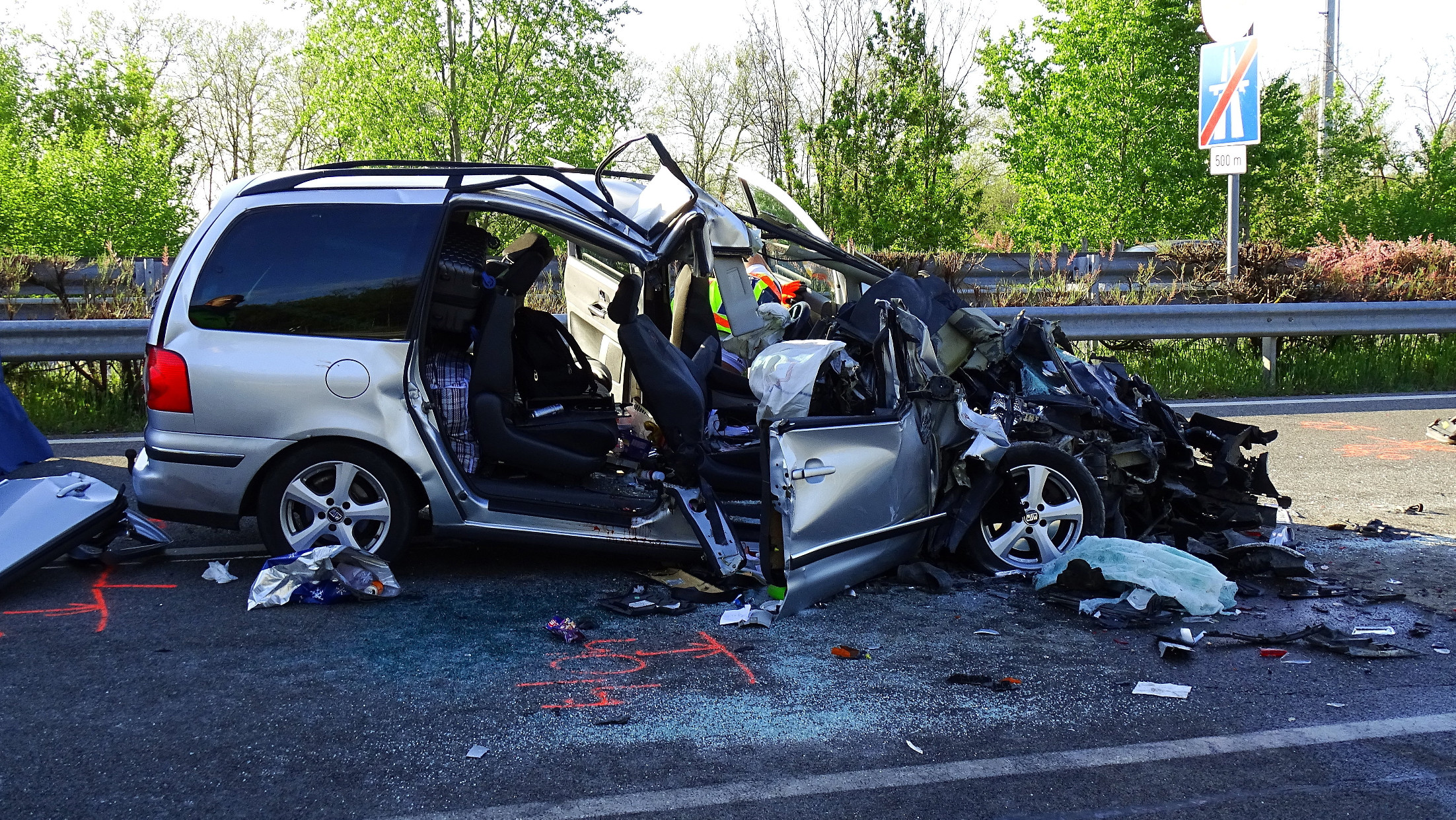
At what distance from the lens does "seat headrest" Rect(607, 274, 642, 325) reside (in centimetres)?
529

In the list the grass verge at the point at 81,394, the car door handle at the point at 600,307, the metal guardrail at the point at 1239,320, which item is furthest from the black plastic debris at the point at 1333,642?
the grass verge at the point at 81,394

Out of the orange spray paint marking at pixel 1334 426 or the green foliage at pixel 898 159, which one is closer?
the orange spray paint marking at pixel 1334 426

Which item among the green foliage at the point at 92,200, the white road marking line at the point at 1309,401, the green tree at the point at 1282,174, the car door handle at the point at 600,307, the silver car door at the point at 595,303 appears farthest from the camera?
the green tree at the point at 1282,174

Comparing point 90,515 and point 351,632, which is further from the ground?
point 90,515

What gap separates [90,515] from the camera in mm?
5062

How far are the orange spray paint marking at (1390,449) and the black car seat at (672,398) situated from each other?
195 inches

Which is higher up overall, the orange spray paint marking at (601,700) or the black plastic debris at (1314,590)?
the black plastic debris at (1314,590)

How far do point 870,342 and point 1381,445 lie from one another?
5.10 meters

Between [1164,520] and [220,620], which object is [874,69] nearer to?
[1164,520]

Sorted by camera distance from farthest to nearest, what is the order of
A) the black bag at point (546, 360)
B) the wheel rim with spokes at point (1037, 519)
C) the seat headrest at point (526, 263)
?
the black bag at point (546, 360) → the seat headrest at point (526, 263) → the wheel rim with spokes at point (1037, 519)

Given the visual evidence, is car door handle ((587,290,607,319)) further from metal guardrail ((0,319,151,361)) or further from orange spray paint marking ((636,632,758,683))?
metal guardrail ((0,319,151,361))

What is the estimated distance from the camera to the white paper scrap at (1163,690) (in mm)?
3770

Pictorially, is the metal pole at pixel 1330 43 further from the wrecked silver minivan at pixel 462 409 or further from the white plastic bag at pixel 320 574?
the white plastic bag at pixel 320 574

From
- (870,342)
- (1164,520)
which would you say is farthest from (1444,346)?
(870,342)
